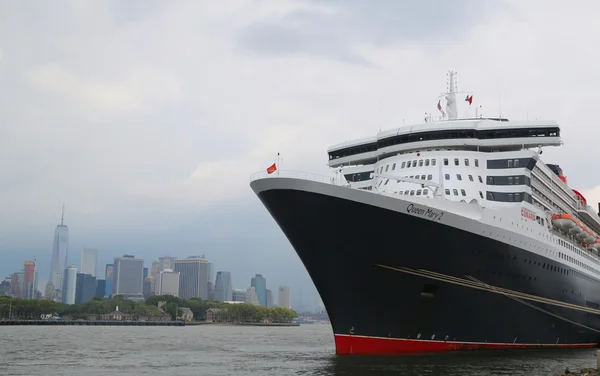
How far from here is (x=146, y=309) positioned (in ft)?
543

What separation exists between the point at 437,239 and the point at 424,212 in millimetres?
1317

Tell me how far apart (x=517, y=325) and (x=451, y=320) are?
512cm

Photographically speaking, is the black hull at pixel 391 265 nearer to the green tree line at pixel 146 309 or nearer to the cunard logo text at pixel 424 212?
the cunard logo text at pixel 424 212

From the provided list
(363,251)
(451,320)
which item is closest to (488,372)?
(451,320)

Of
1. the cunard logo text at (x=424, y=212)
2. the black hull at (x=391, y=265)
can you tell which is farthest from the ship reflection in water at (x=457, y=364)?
the cunard logo text at (x=424, y=212)

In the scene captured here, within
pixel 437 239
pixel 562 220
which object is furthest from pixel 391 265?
pixel 562 220

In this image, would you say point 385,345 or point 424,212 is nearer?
point 424,212

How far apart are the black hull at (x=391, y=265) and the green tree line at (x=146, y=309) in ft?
453

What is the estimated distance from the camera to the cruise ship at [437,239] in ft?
82.9

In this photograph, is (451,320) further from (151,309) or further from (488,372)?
(151,309)

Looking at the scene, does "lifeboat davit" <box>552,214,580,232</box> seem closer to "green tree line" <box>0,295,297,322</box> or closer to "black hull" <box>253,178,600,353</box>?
"black hull" <box>253,178,600,353</box>

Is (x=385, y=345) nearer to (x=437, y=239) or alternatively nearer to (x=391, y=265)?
(x=391, y=265)

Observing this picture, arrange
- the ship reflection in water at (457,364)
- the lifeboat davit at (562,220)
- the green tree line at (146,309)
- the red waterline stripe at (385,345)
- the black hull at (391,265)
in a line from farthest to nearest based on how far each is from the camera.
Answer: the green tree line at (146,309) → the lifeboat davit at (562,220) → the red waterline stripe at (385,345) → the black hull at (391,265) → the ship reflection in water at (457,364)

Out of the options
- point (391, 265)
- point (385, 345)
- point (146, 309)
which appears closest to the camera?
point (391, 265)
